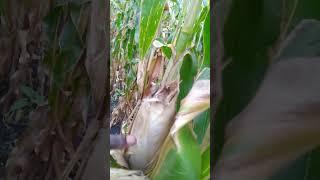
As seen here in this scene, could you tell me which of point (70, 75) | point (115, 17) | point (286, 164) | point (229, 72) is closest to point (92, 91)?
point (70, 75)

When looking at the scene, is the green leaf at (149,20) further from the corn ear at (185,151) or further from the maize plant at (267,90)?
the maize plant at (267,90)

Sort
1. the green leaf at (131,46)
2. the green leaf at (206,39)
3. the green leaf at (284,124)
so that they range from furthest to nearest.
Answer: the green leaf at (131,46) → the green leaf at (206,39) → the green leaf at (284,124)

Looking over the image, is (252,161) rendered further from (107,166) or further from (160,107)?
(160,107)

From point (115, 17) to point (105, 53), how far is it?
19.4 inches

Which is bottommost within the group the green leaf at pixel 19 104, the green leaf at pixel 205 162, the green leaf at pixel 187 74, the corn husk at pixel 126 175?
the corn husk at pixel 126 175

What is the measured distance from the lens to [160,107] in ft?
3.73

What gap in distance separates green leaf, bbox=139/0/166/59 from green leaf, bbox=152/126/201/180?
0.28m

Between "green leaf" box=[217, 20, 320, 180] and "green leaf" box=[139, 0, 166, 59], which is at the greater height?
"green leaf" box=[139, 0, 166, 59]

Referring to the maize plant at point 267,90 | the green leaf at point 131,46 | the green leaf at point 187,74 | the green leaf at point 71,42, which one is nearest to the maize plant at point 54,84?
the green leaf at point 71,42

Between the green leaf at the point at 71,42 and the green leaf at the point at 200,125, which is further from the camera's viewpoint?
the green leaf at the point at 200,125

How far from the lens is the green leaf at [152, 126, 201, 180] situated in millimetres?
1021

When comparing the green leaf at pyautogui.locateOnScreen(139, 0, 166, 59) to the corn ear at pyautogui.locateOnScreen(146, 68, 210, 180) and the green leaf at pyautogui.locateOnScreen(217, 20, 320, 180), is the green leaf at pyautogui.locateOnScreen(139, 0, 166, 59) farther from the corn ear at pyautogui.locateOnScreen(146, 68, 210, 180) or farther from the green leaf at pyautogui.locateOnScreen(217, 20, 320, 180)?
the green leaf at pyautogui.locateOnScreen(217, 20, 320, 180)

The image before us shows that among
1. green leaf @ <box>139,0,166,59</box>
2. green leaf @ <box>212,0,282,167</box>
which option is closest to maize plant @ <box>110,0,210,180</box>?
green leaf @ <box>139,0,166,59</box>

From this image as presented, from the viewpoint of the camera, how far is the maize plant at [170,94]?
1.02 meters
